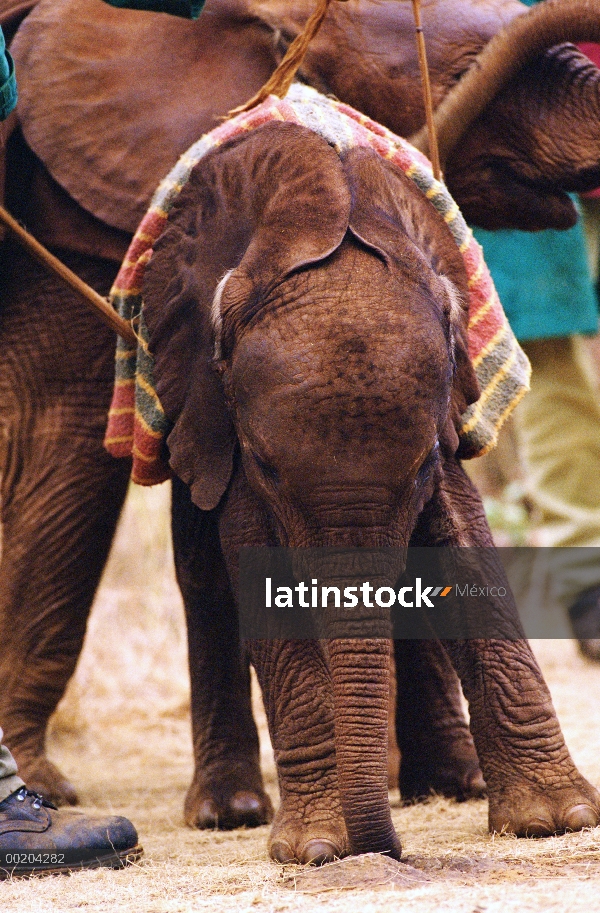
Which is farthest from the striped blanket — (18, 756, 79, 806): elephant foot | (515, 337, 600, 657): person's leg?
(515, 337, 600, 657): person's leg

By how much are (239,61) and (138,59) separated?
300mm

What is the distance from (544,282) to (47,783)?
10.8ft

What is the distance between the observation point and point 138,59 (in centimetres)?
425

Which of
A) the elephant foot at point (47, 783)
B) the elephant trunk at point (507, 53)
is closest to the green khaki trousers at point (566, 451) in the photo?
the elephant trunk at point (507, 53)

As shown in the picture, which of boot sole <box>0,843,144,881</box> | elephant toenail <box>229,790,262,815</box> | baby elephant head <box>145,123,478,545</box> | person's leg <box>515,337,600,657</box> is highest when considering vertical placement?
baby elephant head <box>145,123,478,545</box>

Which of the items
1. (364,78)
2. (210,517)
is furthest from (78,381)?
(364,78)

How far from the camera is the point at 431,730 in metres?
3.88

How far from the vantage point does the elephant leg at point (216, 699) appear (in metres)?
3.71

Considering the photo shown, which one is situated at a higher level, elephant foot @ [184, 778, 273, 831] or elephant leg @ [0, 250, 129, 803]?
elephant leg @ [0, 250, 129, 803]

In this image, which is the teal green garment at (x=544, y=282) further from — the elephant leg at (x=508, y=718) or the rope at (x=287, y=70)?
the elephant leg at (x=508, y=718)

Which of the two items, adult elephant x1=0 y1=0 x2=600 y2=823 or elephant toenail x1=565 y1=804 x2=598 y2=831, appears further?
adult elephant x1=0 y1=0 x2=600 y2=823

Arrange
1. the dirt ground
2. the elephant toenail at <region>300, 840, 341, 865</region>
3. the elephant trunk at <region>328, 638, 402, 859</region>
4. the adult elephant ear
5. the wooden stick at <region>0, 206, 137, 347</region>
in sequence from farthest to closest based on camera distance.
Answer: the wooden stick at <region>0, 206, 137, 347</region> → the adult elephant ear → the elephant toenail at <region>300, 840, 341, 865</region> → the elephant trunk at <region>328, 638, 402, 859</region> → the dirt ground

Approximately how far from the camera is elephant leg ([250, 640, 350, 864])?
117 inches

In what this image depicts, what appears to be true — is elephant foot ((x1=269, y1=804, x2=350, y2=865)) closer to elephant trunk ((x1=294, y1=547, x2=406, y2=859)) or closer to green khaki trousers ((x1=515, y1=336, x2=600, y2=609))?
elephant trunk ((x1=294, y1=547, x2=406, y2=859))
